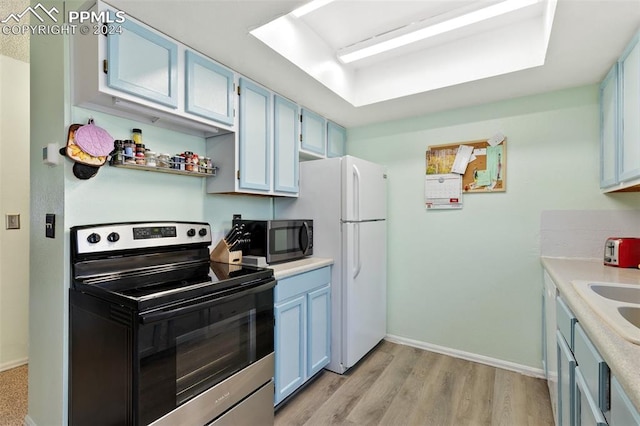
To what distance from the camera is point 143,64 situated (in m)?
1.56

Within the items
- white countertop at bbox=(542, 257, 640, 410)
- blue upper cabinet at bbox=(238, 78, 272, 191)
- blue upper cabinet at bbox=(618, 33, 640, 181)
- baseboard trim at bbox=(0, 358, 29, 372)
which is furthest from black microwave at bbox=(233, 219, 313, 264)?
baseboard trim at bbox=(0, 358, 29, 372)

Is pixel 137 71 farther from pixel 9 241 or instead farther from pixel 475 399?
pixel 475 399

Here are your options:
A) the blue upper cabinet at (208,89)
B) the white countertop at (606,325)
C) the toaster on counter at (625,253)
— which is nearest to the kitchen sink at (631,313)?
the white countertop at (606,325)

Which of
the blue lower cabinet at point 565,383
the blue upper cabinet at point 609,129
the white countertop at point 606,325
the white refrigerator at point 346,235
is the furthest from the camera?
the white refrigerator at point 346,235

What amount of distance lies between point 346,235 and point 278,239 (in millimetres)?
538

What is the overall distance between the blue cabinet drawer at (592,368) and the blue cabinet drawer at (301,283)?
146 centimetres

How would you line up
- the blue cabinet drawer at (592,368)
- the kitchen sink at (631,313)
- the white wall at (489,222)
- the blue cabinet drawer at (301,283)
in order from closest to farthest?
the blue cabinet drawer at (592,368) < the kitchen sink at (631,313) < the blue cabinet drawer at (301,283) < the white wall at (489,222)

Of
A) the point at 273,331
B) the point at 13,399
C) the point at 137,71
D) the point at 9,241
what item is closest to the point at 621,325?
the point at 273,331

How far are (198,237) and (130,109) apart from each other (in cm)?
81

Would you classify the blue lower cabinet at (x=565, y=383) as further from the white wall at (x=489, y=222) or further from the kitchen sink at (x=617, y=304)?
the white wall at (x=489, y=222)

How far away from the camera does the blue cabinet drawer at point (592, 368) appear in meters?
0.90

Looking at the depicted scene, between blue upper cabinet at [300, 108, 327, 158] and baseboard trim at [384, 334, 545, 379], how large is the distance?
1925mm

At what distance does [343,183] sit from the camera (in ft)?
8.07

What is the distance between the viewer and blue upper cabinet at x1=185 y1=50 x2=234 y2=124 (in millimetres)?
1760
